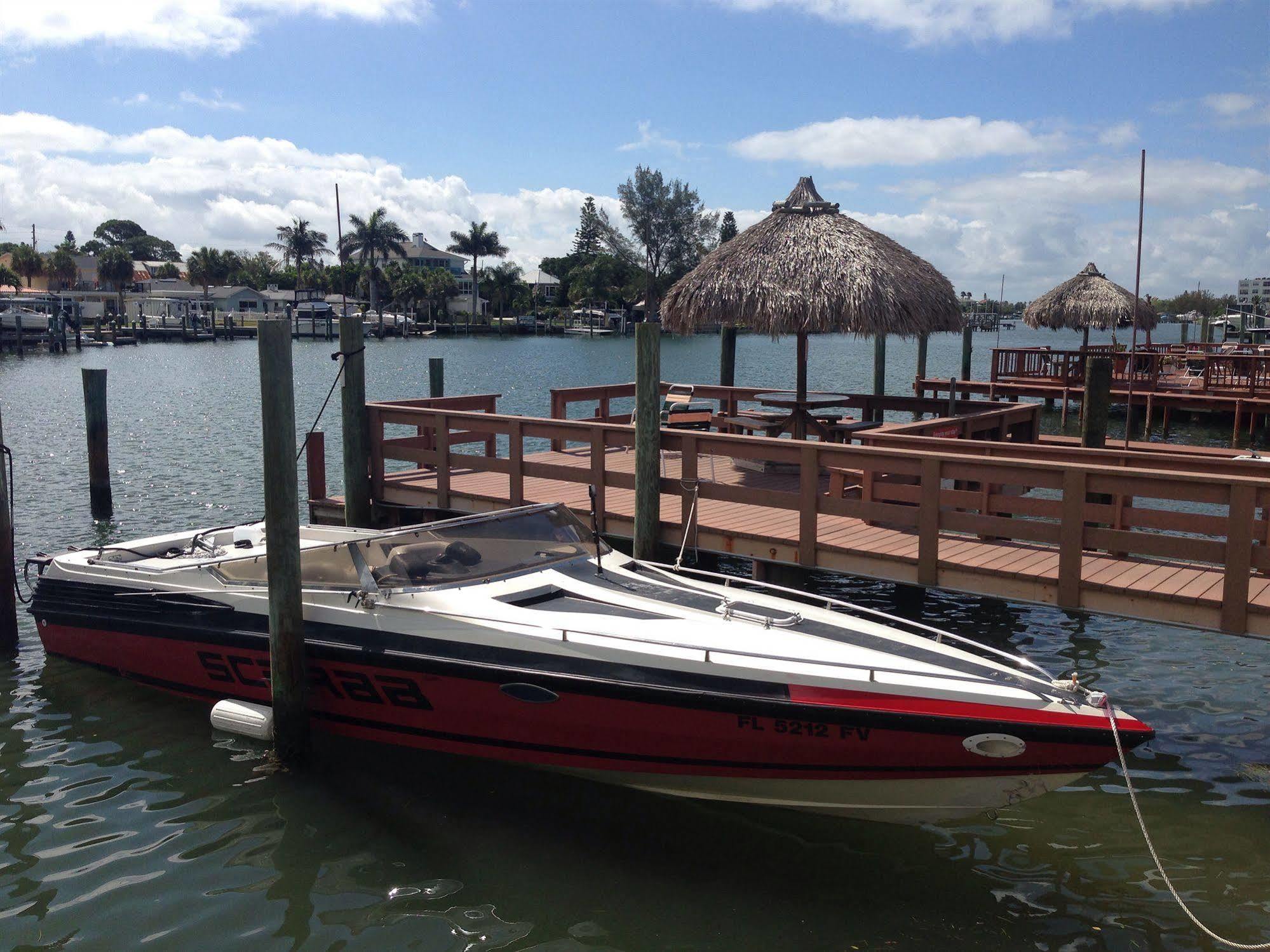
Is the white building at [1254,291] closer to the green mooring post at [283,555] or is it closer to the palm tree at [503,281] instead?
the palm tree at [503,281]

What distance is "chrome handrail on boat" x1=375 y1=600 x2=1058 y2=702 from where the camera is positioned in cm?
579

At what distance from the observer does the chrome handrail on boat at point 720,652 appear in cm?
579

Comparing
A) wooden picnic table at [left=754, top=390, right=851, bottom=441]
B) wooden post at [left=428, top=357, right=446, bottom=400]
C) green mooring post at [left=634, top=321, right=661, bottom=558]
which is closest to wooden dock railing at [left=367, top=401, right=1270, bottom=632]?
green mooring post at [left=634, top=321, right=661, bottom=558]

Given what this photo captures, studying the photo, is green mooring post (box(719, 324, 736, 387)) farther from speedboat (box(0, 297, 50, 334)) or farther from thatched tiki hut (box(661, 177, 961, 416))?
speedboat (box(0, 297, 50, 334))

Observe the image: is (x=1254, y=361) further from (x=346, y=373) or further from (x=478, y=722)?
(x=478, y=722)

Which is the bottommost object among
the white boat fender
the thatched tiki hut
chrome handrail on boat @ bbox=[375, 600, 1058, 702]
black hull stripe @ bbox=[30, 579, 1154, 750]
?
the white boat fender

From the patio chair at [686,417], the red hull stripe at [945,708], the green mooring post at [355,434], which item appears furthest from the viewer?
the patio chair at [686,417]

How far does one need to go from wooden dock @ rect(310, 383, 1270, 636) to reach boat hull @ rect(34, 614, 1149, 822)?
2.43 metres

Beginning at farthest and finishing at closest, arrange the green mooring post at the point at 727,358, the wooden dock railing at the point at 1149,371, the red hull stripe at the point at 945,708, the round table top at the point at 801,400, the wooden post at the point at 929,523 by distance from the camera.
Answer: the wooden dock railing at the point at 1149,371 → the green mooring post at the point at 727,358 → the round table top at the point at 801,400 → the wooden post at the point at 929,523 → the red hull stripe at the point at 945,708

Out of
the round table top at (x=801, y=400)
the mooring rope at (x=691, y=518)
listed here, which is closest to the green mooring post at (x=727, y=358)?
the round table top at (x=801, y=400)

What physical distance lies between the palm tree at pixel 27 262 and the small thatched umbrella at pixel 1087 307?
95959 mm

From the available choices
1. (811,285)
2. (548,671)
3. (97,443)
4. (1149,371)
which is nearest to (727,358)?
(811,285)

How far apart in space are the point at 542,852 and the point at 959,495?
4489mm

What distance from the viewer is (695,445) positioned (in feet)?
30.8
